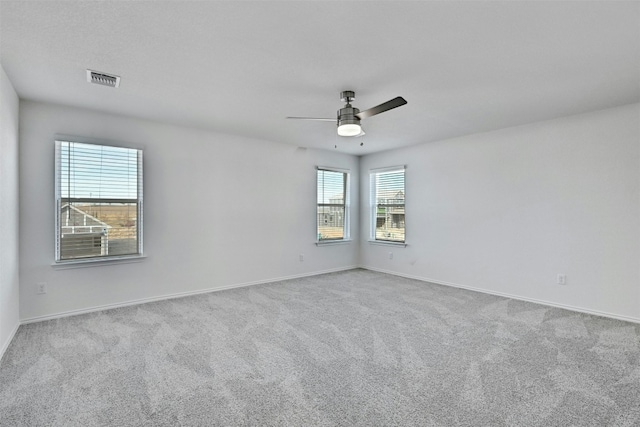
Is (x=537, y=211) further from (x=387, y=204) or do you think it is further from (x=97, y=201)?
(x=97, y=201)

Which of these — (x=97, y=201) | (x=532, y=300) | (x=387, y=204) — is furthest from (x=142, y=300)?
(x=532, y=300)

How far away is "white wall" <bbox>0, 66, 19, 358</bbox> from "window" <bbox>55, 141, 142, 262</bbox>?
1.49ft

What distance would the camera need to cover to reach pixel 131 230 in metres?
4.27

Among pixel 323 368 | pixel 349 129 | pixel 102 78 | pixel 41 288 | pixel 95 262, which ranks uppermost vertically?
pixel 102 78

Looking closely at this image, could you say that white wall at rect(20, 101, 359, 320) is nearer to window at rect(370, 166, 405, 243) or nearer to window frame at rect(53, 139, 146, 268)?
window frame at rect(53, 139, 146, 268)

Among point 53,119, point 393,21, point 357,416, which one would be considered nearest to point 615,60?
point 393,21

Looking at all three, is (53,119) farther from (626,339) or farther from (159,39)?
(626,339)

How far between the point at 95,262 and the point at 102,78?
2.21m

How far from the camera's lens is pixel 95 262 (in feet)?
12.9

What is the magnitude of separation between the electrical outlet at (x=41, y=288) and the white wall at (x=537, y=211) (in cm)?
526

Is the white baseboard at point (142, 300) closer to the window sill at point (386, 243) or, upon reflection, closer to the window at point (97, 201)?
the window at point (97, 201)

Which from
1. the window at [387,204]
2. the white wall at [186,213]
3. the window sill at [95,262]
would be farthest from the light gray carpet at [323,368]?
the window at [387,204]

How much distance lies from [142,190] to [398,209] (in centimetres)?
431

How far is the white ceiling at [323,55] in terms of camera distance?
6.57ft
